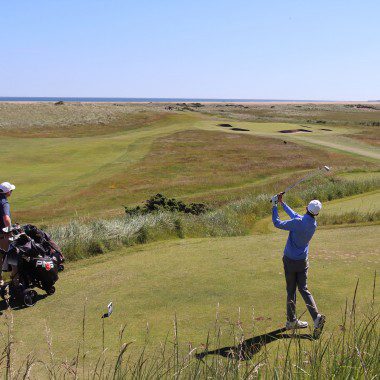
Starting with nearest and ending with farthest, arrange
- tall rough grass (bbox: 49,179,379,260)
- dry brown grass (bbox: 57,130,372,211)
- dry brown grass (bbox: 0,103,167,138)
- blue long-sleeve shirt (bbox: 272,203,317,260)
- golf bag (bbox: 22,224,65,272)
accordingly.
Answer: blue long-sleeve shirt (bbox: 272,203,317,260) < golf bag (bbox: 22,224,65,272) < tall rough grass (bbox: 49,179,379,260) < dry brown grass (bbox: 57,130,372,211) < dry brown grass (bbox: 0,103,167,138)

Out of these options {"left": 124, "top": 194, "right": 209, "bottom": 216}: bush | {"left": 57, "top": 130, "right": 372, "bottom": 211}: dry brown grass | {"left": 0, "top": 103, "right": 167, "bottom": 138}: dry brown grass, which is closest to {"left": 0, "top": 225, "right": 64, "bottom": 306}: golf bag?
{"left": 124, "top": 194, "right": 209, "bottom": 216}: bush

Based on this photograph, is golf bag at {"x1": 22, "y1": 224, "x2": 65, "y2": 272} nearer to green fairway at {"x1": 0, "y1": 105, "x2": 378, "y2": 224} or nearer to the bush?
the bush

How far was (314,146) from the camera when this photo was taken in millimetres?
45781

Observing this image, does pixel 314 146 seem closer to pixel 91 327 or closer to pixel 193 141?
pixel 193 141

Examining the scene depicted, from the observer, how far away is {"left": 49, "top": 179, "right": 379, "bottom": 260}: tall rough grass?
12.7 meters

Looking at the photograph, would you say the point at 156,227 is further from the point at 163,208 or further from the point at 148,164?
the point at 148,164

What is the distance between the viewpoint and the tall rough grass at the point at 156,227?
12719 millimetres

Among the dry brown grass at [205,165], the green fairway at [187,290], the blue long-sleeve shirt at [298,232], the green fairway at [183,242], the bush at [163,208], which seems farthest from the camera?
the dry brown grass at [205,165]

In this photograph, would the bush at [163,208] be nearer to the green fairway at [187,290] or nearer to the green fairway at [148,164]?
the green fairway at [148,164]

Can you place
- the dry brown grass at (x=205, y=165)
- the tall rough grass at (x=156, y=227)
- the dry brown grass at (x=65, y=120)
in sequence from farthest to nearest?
1. the dry brown grass at (x=65, y=120)
2. the dry brown grass at (x=205, y=165)
3. the tall rough grass at (x=156, y=227)

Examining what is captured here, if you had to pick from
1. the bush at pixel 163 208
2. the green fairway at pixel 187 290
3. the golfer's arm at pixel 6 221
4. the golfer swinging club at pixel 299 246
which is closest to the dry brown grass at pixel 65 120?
the bush at pixel 163 208

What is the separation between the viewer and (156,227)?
14.6m

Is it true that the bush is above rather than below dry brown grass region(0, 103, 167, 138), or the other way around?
below

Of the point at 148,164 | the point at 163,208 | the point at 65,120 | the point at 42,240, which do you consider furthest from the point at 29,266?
the point at 65,120
